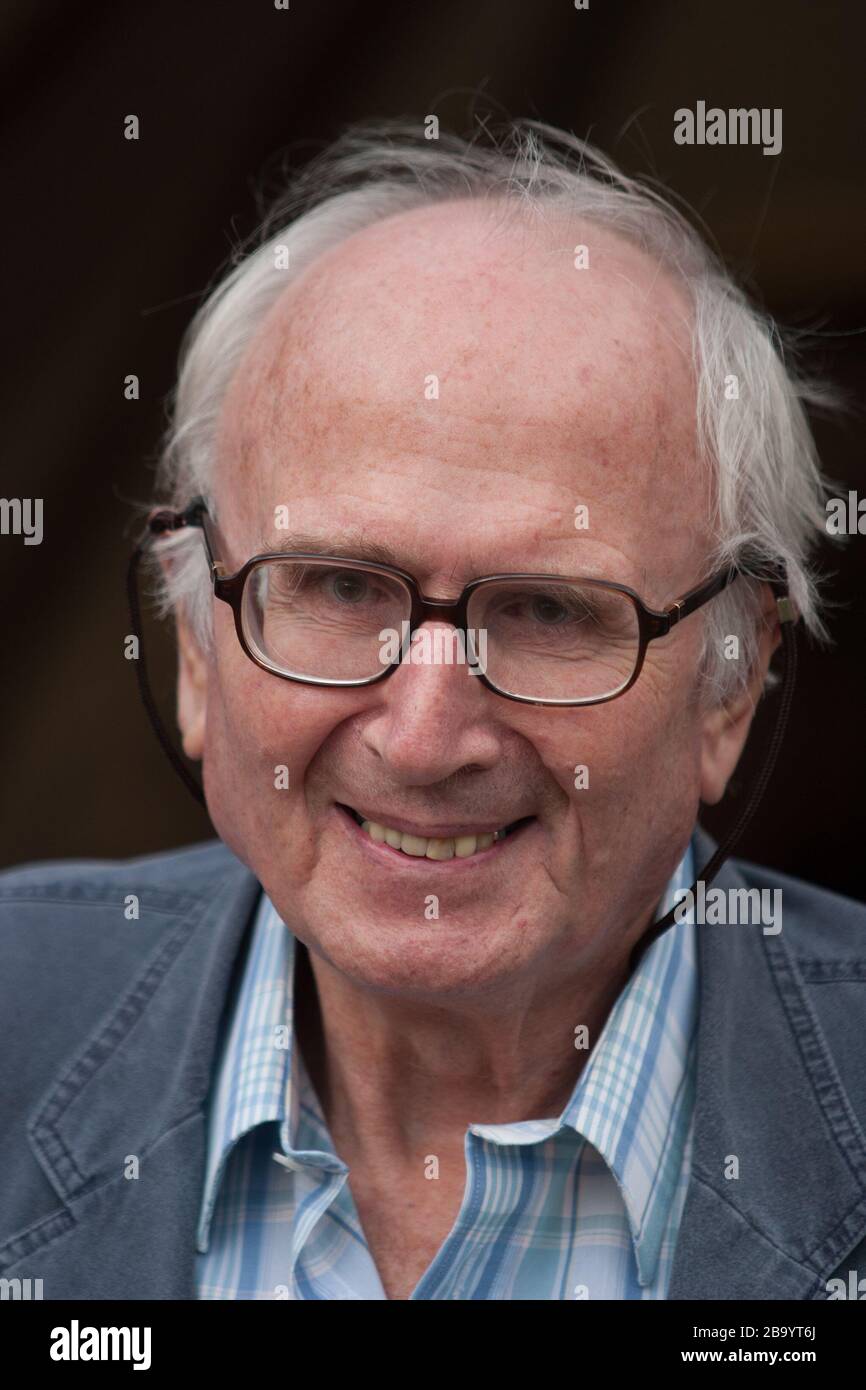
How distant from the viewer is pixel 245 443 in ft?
5.66

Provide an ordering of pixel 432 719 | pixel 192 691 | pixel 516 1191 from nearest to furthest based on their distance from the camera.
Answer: pixel 432 719 → pixel 516 1191 → pixel 192 691

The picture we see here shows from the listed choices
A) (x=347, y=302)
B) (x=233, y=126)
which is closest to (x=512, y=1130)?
(x=347, y=302)

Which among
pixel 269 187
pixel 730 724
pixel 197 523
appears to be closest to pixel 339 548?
pixel 197 523

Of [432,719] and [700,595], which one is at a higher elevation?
[700,595]

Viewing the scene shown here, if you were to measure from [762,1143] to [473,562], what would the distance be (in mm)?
792

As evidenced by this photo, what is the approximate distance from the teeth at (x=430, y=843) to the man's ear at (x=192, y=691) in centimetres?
39

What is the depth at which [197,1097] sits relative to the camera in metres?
1.80

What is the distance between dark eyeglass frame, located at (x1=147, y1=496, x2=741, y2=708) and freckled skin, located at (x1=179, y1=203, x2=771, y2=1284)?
16mm

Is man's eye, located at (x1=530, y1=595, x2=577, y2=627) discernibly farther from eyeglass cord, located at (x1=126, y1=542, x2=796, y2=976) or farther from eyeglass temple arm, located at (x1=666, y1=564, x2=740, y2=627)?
eyeglass cord, located at (x1=126, y1=542, x2=796, y2=976)

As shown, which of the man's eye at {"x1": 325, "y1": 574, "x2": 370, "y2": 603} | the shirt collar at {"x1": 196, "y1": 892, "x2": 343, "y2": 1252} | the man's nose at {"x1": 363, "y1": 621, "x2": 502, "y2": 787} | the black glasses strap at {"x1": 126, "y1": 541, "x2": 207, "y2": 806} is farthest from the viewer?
the black glasses strap at {"x1": 126, "y1": 541, "x2": 207, "y2": 806}

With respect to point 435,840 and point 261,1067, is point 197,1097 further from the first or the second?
point 435,840

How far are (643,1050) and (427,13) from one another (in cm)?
195

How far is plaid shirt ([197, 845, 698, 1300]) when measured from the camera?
5.49ft

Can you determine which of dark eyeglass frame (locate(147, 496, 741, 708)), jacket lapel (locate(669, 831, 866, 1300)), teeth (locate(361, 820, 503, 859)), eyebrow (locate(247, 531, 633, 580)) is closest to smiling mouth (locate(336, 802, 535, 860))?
teeth (locate(361, 820, 503, 859))
